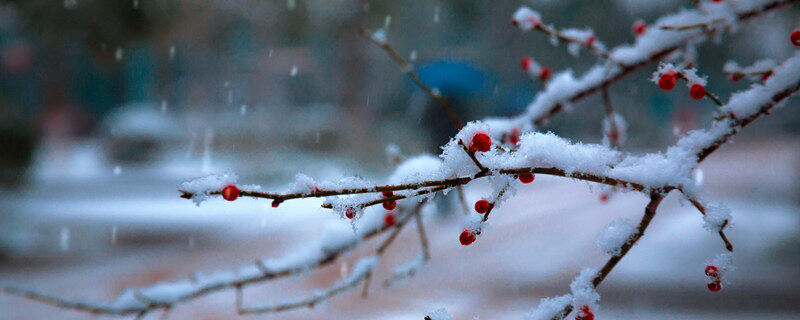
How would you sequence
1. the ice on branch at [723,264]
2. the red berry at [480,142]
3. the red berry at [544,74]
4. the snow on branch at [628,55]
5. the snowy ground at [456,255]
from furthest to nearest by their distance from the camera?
the snowy ground at [456,255]
the red berry at [544,74]
the snow on branch at [628,55]
the ice on branch at [723,264]
the red berry at [480,142]

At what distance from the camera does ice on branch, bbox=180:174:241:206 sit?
2.66ft

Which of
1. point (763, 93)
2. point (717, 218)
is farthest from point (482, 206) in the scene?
point (763, 93)

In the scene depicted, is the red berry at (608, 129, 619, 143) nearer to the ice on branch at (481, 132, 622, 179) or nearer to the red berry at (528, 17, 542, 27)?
the red berry at (528, 17, 542, 27)

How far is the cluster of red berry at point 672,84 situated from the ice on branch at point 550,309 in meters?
0.40

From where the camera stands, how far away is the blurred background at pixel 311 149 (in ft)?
17.7

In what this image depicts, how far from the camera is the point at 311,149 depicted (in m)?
16.1

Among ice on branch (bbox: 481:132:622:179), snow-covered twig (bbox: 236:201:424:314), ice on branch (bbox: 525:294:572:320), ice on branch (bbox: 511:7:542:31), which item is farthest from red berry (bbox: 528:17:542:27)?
ice on branch (bbox: 525:294:572:320)

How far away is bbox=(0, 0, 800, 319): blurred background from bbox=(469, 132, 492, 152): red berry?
0.43m

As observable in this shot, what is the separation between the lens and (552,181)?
1370 centimetres

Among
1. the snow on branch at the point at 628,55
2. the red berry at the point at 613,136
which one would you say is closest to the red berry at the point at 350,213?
the snow on branch at the point at 628,55

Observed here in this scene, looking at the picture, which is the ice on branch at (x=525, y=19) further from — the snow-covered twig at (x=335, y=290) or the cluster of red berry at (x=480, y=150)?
the cluster of red berry at (x=480, y=150)

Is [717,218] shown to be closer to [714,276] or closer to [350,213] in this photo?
[714,276]

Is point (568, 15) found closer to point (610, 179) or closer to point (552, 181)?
point (552, 181)

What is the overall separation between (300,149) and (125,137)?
508 centimetres
